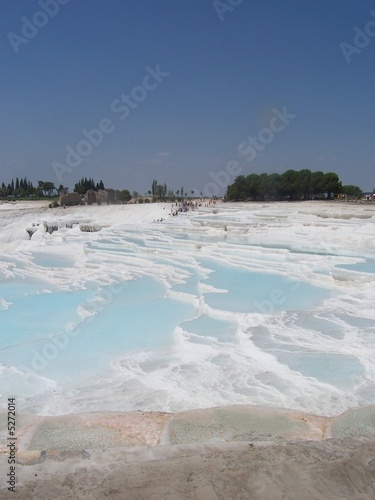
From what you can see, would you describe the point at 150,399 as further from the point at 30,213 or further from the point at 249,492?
the point at 30,213

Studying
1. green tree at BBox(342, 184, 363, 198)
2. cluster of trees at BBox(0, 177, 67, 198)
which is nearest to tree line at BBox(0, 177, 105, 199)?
cluster of trees at BBox(0, 177, 67, 198)

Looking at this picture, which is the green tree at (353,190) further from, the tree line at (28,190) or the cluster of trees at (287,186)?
the tree line at (28,190)

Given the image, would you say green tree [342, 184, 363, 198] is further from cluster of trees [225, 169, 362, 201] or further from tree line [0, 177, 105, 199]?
tree line [0, 177, 105, 199]

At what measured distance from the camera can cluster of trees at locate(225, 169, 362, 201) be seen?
33844 millimetres

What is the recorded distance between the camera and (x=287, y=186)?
34.0 meters

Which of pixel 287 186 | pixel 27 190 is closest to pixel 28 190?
pixel 27 190

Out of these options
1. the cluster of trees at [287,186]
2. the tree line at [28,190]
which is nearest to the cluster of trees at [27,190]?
the tree line at [28,190]

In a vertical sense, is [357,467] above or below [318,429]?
above

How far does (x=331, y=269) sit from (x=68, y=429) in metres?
6.41

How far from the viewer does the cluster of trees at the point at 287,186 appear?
3384cm

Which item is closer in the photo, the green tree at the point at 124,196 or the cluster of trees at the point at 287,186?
the cluster of trees at the point at 287,186

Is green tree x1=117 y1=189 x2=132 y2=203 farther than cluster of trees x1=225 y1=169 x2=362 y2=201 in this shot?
Yes

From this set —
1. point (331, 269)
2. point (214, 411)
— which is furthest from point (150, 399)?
point (331, 269)

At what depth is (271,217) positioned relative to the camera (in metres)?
→ 16.9
